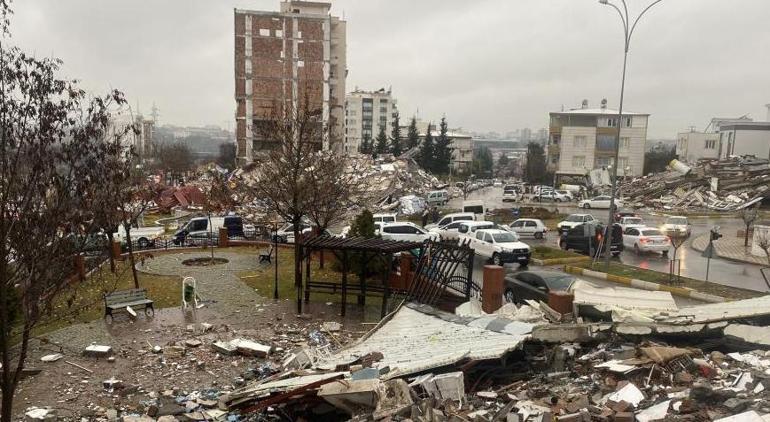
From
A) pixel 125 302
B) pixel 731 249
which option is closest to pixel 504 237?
pixel 731 249

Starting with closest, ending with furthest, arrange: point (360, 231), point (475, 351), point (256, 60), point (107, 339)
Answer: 1. point (475, 351)
2. point (107, 339)
3. point (360, 231)
4. point (256, 60)

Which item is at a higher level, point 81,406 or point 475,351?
point 475,351

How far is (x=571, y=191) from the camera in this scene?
197 ft

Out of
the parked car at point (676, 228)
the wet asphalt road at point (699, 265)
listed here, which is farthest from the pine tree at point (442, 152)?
the parked car at point (676, 228)

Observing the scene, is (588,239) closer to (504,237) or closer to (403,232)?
(504,237)

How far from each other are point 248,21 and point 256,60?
4.51 meters

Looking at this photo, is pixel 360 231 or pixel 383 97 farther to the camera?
pixel 383 97

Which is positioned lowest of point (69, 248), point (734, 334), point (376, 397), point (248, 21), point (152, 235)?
point (152, 235)

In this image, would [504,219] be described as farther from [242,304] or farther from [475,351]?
[475,351]

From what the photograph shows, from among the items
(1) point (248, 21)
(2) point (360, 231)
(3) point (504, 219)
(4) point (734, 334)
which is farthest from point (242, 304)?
(1) point (248, 21)

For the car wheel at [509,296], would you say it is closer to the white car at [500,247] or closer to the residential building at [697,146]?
the white car at [500,247]

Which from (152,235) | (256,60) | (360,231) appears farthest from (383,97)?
(360,231)

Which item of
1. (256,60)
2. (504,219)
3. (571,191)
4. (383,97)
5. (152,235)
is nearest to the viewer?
(152,235)

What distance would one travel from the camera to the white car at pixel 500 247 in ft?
71.8
